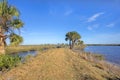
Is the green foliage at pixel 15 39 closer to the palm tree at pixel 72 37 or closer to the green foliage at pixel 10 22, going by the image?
the green foliage at pixel 10 22

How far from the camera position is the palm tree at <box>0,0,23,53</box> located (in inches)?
692

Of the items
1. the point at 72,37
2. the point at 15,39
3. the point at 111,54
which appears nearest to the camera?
the point at 15,39

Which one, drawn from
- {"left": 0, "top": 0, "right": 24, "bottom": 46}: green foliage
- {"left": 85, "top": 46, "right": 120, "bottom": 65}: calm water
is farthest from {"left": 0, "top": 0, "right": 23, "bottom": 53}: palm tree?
{"left": 85, "top": 46, "right": 120, "bottom": 65}: calm water

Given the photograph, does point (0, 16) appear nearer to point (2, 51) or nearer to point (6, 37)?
Result: point (6, 37)

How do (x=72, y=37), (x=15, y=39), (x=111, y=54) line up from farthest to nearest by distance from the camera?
1. (x=72, y=37)
2. (x=111, y=54)
3. (x=15, y=39)

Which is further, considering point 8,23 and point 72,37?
point 72,37

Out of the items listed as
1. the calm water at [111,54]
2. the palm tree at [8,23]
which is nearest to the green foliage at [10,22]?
the palm tree at [8,23]

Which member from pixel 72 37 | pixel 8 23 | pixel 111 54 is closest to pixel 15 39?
pixel 8 23

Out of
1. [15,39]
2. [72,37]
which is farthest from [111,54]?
[15,39]

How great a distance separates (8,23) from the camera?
722 inches

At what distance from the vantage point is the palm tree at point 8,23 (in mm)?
17578

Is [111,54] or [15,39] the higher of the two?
[15,39]

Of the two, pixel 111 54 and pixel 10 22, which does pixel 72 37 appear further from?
pixel 10 22

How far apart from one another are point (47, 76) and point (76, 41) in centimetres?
6430
